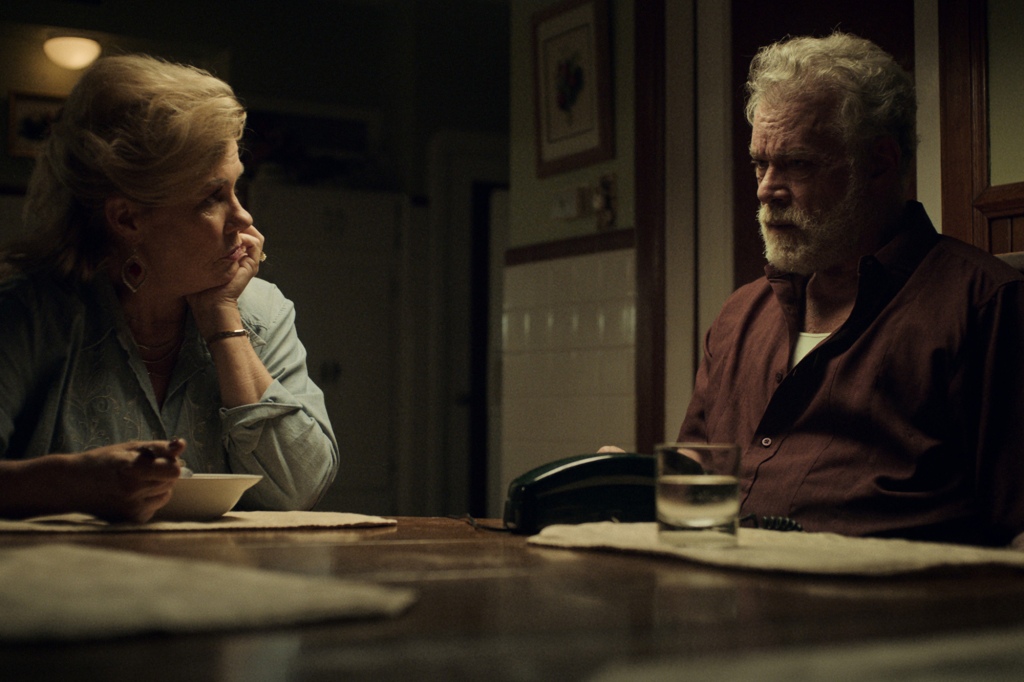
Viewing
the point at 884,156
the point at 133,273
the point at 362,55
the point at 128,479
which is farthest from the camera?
the point at 362,55

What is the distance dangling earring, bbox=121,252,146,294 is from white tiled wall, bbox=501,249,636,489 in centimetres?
186

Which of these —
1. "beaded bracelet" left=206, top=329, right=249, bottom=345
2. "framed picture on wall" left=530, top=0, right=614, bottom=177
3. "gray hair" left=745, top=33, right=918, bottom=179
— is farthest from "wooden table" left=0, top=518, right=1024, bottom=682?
"framed picture on wall" left=530, top=0, right=614, bottom=177

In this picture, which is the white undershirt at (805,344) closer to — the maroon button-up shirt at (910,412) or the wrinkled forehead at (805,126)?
the maroon button-up shirt at (910,412)

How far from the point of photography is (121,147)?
1.63 meters

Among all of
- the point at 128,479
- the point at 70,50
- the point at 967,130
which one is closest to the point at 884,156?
the point at 967,130

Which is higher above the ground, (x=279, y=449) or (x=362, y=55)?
(x=362, y=55)

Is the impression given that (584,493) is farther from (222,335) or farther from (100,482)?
(222,335)

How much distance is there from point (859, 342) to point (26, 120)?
4575 mm

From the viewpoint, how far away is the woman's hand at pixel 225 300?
5.51ft

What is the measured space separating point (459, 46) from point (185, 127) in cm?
425

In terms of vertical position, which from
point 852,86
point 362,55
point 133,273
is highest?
point 362,55

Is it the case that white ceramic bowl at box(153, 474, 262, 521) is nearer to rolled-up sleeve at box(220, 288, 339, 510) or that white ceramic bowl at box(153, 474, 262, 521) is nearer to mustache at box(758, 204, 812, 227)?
rolled-up sleeve at box(220, 288, 339, 510)

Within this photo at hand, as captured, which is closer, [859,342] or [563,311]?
[859,342]

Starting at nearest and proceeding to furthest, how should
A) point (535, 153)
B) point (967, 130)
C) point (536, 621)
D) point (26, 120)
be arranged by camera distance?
point (536, 621) → point (967, 130) → point (535, 153) → point (26, 120)
